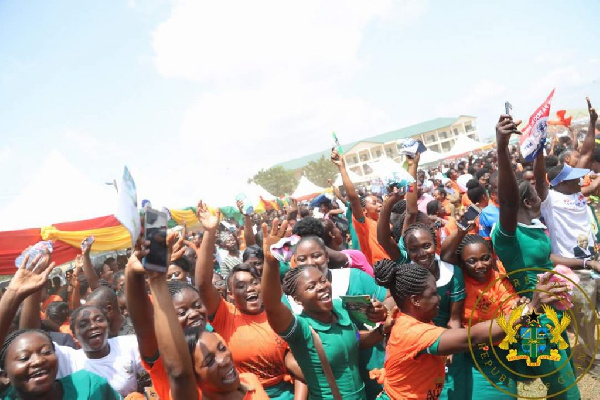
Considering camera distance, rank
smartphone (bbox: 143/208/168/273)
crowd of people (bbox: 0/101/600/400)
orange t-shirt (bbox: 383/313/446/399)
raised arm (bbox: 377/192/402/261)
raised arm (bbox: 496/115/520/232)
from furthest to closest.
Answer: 1. raised arm (bbox: 377/192/402/261)
2. raised arm (bbox: 496/115/520/232)
3. orange t-shirt (bbox: 383/313/446/399)
4. crowd of people (bbox: 0/101/600/400)
5. smartphone (bbox: 143/208/168/273)

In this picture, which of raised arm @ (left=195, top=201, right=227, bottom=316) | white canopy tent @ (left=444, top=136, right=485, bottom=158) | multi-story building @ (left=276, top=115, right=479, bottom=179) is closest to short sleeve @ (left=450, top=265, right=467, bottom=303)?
raised arm @ (left=195, top=201, right=227, bottom=316)

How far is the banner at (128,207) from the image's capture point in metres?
1.50

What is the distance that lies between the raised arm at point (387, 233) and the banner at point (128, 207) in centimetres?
231

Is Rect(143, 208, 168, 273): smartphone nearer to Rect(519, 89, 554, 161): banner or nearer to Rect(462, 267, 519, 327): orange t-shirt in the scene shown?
Rect(462, 267, 519, 327): orange t-shirt

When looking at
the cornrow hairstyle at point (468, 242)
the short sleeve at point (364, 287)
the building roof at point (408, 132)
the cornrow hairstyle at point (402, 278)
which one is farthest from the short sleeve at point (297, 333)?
the building roof at point (408, 132)

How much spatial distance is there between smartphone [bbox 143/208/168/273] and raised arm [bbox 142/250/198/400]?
8 cm

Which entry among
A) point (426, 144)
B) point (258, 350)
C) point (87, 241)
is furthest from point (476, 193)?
point (426, 144)

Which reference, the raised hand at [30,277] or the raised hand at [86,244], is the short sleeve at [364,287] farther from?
the raised hand at [86,244]

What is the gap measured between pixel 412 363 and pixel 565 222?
8.38ft

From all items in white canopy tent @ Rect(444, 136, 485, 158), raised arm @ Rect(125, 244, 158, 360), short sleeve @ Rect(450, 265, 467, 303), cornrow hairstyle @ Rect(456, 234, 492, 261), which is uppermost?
raised arm @ Rect(125, 244, 158, 360)

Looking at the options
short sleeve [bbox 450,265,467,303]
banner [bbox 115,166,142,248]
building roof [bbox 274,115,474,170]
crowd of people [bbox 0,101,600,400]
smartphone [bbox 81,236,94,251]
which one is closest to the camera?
banner [bbox 115,166,142,248]

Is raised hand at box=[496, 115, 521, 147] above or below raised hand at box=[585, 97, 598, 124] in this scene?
above

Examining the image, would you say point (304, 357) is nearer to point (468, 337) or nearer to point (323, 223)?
point (468, 337)

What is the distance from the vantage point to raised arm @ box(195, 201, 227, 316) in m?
2.82
